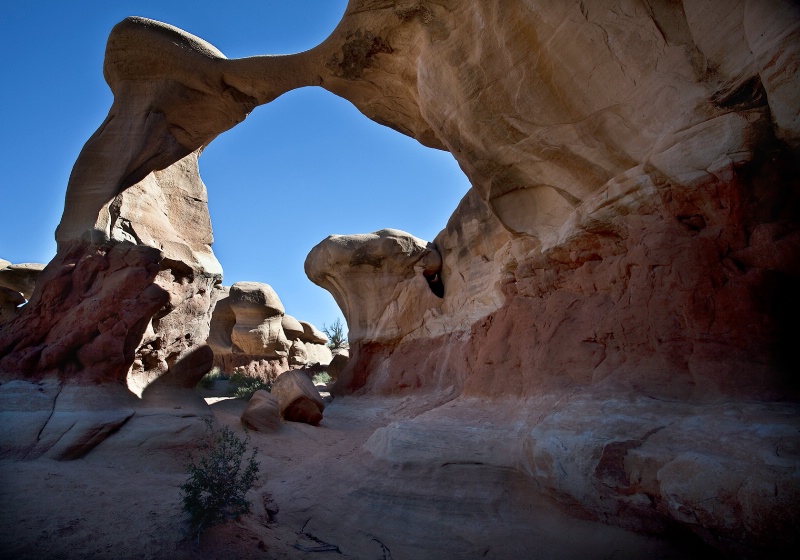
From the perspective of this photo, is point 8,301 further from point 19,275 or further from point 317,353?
point 317,353

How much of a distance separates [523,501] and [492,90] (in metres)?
4.55

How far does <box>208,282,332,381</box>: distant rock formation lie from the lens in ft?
57.0

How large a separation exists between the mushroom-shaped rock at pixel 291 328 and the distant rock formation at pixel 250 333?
1.72 m

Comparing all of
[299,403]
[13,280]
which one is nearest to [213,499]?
[299,403]

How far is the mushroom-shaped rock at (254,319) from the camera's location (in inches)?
684

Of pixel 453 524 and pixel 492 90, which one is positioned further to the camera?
pixel 492 90

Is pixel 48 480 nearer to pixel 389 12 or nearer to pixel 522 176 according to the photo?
pixel 522 176

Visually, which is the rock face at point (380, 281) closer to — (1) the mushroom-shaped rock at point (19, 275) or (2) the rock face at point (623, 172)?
(2) the rock face at point (623, 172)

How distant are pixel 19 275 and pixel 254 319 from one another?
7610mm

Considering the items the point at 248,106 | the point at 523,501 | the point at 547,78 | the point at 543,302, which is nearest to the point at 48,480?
the point at 523,501

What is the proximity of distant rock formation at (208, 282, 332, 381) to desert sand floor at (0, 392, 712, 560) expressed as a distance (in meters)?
11.8

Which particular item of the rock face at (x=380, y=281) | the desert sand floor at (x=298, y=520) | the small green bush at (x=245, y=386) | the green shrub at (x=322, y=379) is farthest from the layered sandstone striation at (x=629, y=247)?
the green shrub at (x=322, y=379)

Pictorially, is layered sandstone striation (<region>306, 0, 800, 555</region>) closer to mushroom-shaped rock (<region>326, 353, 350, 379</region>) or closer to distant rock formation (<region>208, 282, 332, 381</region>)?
mushroom-shaped rock (<region>326, 353, 350, 379</region>)

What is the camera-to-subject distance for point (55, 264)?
745 cm
